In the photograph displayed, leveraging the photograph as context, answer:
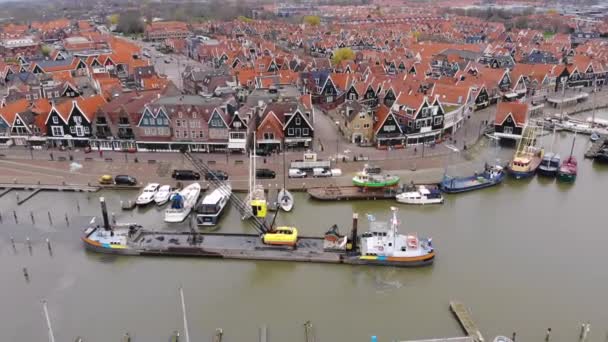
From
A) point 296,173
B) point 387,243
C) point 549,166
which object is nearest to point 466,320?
point 387,243

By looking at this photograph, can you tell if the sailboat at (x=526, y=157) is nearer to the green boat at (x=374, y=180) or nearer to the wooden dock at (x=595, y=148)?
the wooden dock at (x=595, y=148)

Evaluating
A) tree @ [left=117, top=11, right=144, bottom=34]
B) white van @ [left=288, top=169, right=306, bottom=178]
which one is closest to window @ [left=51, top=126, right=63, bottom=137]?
white van @ [left=288, top=169, right=306, bottom=178]

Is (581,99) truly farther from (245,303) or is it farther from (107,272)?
(107,272)

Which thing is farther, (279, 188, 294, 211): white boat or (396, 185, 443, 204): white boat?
(396, 185, 443, 204): white boat

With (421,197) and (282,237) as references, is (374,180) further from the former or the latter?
(282,237)

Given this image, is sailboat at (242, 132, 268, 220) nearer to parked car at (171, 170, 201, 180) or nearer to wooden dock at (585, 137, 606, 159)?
parked car at (171, 170, 201, 180)

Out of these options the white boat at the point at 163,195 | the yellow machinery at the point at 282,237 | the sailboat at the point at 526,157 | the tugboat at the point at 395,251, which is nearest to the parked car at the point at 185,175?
the white boat at the point at 163,195

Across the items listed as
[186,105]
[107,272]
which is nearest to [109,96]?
[186,105]
